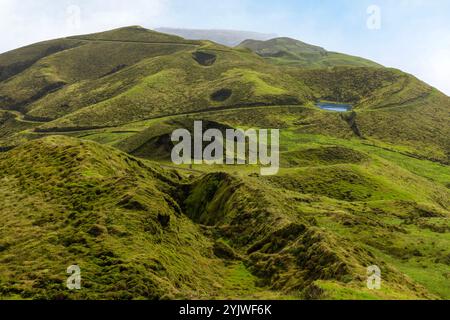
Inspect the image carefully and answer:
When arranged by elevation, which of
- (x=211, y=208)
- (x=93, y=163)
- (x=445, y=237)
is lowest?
(x=445, y=237)

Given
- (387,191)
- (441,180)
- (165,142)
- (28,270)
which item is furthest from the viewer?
→ (441,180)

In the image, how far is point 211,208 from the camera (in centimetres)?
5475

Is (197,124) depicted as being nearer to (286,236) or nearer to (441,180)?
(441,180)

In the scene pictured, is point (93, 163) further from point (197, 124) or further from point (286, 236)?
point (197, 124)

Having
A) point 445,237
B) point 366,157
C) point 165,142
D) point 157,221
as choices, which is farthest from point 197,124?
point 157,221

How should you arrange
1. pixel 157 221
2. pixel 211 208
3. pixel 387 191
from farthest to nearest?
pixel 387 191
pixel 211 208
pixel 157 221

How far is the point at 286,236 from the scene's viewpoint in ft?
137
